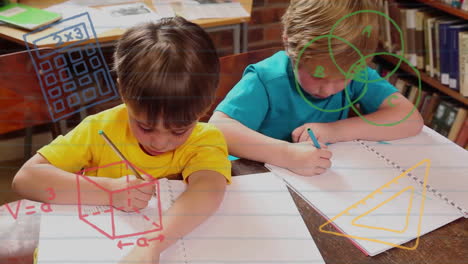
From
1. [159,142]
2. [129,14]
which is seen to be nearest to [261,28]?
[129,14]

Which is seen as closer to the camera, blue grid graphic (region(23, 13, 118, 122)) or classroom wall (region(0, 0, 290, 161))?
blue grid graphic (region(23, 13, 118, 122))

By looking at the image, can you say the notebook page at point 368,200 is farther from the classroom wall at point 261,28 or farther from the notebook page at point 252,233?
the classroom wall at point 261,28

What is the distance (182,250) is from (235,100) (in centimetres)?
39

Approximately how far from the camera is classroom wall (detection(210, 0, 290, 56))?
228 cm

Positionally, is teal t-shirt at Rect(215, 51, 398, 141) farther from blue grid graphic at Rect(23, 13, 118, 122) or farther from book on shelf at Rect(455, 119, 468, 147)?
book on shelf at Rect(455, 119, 468, 147)

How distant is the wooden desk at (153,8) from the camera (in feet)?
4.72

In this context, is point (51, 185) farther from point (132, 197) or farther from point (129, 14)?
point (129, 14)

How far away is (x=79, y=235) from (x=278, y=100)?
20.3 inches

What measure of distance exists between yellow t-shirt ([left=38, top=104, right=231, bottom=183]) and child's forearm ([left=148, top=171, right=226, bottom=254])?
0.02 meters

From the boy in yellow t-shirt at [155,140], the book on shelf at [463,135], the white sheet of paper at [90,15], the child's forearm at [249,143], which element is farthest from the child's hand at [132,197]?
the book on shelf at [463,135]

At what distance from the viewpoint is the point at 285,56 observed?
984 millimetres

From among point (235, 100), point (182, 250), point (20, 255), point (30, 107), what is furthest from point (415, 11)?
point (20, 255)

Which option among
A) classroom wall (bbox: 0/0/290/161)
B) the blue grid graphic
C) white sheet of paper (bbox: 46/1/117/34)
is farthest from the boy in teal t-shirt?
classroom wall (bbox: 0/0/290/161)

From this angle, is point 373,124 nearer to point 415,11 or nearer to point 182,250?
point 182,250
